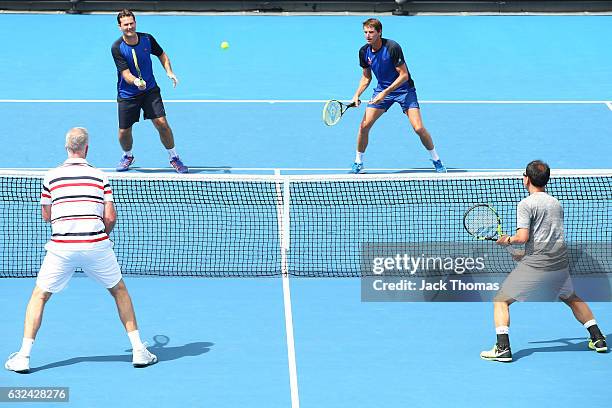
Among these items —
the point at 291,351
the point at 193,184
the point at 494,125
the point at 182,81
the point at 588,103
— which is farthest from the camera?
the point at 182,81

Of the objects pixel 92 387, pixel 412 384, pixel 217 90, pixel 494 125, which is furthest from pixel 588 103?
pixel 92 387

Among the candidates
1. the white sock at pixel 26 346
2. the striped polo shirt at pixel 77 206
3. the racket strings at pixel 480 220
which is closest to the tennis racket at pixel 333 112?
the racket strings at pixel 480 220

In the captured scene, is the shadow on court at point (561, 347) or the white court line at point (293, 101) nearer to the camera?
the shadow on court at point (561, 347)

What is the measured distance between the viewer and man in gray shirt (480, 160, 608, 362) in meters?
9.09

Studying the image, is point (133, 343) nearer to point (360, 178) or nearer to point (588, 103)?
point (360, 178)

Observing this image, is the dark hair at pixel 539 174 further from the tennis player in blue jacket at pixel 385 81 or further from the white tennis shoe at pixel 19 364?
the tennis player in blue jacket at pixel 385 81

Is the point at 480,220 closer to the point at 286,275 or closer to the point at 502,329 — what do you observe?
the point at 502,329

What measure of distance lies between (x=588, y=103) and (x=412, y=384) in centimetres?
997

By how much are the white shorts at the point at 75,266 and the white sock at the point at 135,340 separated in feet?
1.39

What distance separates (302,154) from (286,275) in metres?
Answer: 4.19

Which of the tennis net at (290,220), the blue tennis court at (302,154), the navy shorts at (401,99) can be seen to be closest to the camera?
the blue tennis court at (302,154)

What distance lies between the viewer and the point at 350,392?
346 inches

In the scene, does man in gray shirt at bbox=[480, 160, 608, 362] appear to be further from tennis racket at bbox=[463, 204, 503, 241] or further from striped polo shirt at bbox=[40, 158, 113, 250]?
striped polo shirt at bbox=[40, 158, 113, 250]

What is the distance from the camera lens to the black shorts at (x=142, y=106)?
13.9 m
